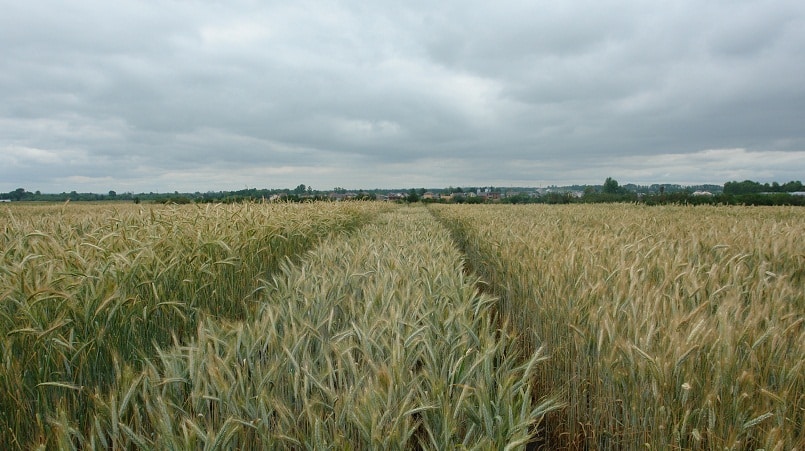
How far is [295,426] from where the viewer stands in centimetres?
152

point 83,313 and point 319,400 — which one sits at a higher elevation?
point 83,313

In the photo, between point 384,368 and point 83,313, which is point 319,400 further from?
point 83,313

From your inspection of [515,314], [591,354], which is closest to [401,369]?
[591,354]

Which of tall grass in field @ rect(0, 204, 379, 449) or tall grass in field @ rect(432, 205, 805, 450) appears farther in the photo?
tall grass in field @ rect(0, 204, 379, 449)

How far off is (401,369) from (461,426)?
36cm

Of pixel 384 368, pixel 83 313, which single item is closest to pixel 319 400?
pixel 384 368

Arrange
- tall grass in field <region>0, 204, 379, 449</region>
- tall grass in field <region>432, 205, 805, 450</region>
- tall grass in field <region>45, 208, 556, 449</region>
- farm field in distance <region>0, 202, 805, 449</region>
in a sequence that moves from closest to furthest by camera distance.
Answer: tall grass in field <region>45, 208, 556, 449</region>, farm field in distance <region>0, 202, 805, 449</region>, tall grass in field <region>432, 205, 805, 450</region>, tall grass in field <region>0, 204, 379, 449</region>

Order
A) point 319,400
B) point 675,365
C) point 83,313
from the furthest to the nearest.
→ point 83,313 → point 675,365 → point 319,400

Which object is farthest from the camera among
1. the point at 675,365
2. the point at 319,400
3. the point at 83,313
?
the point at 83,313

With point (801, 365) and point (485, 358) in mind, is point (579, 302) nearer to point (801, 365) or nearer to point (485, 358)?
point (801, 365)

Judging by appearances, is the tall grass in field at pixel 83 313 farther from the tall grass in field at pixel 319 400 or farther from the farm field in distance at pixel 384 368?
the tall grass in field at pixel 319 400

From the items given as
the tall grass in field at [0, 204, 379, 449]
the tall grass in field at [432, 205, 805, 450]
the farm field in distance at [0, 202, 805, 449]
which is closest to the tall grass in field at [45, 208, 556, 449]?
the farm field in distance at [0, 202, 805, 449]

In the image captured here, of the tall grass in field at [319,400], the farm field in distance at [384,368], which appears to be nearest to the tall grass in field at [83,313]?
the farm field in distance at [384,368]

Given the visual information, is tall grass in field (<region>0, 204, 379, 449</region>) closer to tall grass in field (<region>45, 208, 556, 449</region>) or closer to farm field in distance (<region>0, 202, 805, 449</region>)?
farm field in distance (<region>0, 202, 805, 449</region>)
